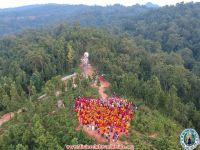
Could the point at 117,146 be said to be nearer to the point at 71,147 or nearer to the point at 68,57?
the point at 71,147

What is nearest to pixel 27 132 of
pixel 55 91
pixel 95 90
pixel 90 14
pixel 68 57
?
pixel 55 91

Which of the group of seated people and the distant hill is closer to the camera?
the group of seated people

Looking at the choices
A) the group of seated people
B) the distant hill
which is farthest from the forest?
the distant hill

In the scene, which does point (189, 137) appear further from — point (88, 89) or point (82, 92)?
point (88, 89)

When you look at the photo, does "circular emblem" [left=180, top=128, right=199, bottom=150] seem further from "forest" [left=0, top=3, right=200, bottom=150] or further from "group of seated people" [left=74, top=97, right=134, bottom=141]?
"group of seated people" [left=74, top=97, right=134, bottom=141]

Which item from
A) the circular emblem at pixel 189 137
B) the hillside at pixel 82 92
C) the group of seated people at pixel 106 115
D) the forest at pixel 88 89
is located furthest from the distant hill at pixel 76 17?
the circular emblem at pixel 189 137

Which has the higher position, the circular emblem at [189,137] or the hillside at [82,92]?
the circular emblem at [189,137]

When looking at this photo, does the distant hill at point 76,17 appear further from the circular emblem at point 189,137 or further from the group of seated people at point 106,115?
the circular emblem at point 189,137

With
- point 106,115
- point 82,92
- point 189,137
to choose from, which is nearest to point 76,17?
point 82,92
